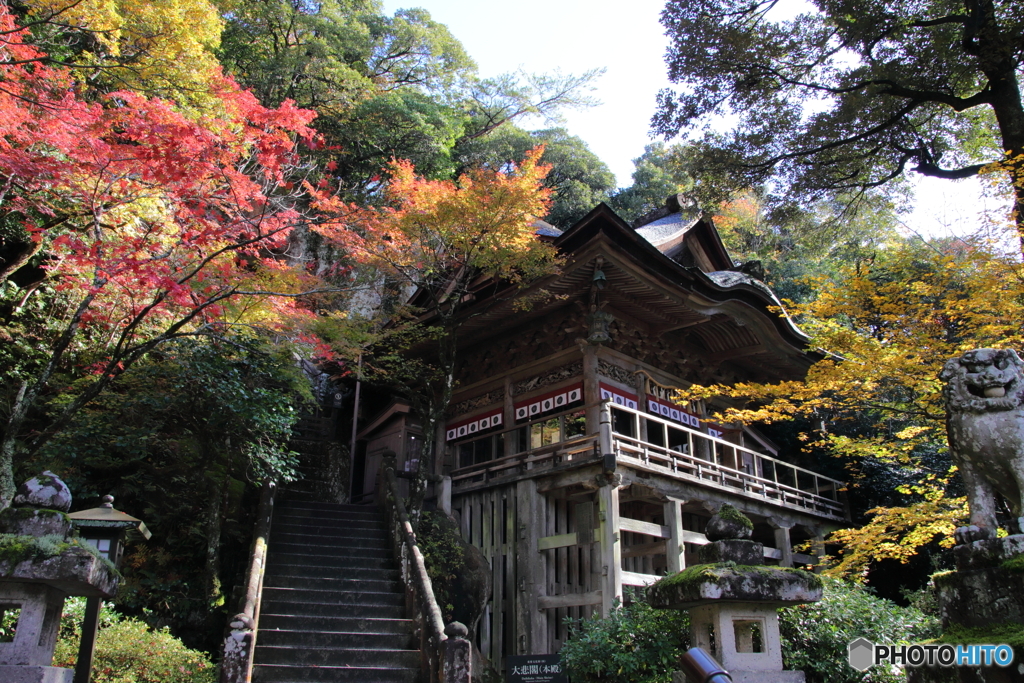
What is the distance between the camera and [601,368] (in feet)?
40.9

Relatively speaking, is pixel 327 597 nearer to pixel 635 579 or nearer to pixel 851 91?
pixel 635 579

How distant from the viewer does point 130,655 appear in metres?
Answer: 7.73

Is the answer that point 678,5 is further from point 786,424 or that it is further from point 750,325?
point 786,424

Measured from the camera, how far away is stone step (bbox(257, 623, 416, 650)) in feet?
26.1

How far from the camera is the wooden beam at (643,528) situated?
33.9 ft

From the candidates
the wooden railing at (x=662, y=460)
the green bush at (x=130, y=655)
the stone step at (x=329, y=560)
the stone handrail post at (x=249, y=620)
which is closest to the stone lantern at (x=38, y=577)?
the stone handrail post at (x=249, y=620)

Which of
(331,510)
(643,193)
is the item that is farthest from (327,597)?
(643,193)

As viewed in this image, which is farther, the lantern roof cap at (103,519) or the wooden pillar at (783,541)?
→ the wooden pillar at (783,541)

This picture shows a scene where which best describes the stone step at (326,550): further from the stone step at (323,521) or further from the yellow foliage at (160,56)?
the yellow foliage at (160,56)

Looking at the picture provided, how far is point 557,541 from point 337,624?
3814 mm

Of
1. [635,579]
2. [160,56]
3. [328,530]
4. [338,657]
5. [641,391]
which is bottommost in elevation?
[338,657]

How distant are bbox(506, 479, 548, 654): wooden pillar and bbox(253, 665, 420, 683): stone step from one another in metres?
3.09

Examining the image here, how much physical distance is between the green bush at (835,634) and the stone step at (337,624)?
15.0 feet

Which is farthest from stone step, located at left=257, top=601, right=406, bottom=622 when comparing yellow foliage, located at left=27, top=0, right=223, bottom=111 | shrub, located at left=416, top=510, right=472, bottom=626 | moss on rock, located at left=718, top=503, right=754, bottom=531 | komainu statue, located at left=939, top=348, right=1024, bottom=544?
yellow foliage, located at left=27, top=0, right=223, bottom=111
